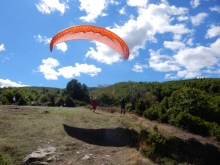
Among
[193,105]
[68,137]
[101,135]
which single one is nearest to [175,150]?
[101,135]

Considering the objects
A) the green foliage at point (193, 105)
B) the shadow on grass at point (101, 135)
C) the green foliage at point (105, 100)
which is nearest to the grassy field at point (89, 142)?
the shadow on grass at point (101, 135)

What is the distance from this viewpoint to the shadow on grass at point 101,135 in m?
13.1

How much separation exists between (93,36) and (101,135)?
751 cm

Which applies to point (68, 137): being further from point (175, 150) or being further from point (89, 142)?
point (175, 150)

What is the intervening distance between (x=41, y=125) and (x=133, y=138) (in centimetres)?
556

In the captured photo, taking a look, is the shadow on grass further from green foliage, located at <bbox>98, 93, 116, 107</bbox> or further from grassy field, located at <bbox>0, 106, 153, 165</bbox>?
green foliage, located at <bbox>98, 93, 116, 107</bbox>

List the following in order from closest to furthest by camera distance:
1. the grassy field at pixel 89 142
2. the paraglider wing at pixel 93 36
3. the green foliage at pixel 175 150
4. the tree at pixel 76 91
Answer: the grassy field at pixel 89 142, the green foliage at pixel 175 150, the paraglider wing at pixel 93 36, the tree at pixel 76 91

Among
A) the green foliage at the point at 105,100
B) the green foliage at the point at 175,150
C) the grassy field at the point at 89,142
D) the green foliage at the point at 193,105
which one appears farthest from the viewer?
the green foliage at the point at 105,100

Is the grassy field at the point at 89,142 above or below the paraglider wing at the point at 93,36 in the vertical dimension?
below

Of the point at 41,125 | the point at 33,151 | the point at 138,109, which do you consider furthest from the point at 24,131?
the point at 138,109

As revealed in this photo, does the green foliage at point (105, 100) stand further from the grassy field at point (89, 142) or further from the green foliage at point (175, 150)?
the green foliage at point (175, 150)

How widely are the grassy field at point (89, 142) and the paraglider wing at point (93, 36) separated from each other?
204 inches

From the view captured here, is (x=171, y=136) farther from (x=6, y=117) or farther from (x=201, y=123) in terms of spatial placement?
(x=6, y=117)

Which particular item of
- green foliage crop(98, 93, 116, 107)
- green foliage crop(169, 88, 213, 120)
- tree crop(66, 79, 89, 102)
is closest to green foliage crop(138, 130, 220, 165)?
green foliage crop(169, 88, 213, 120)
